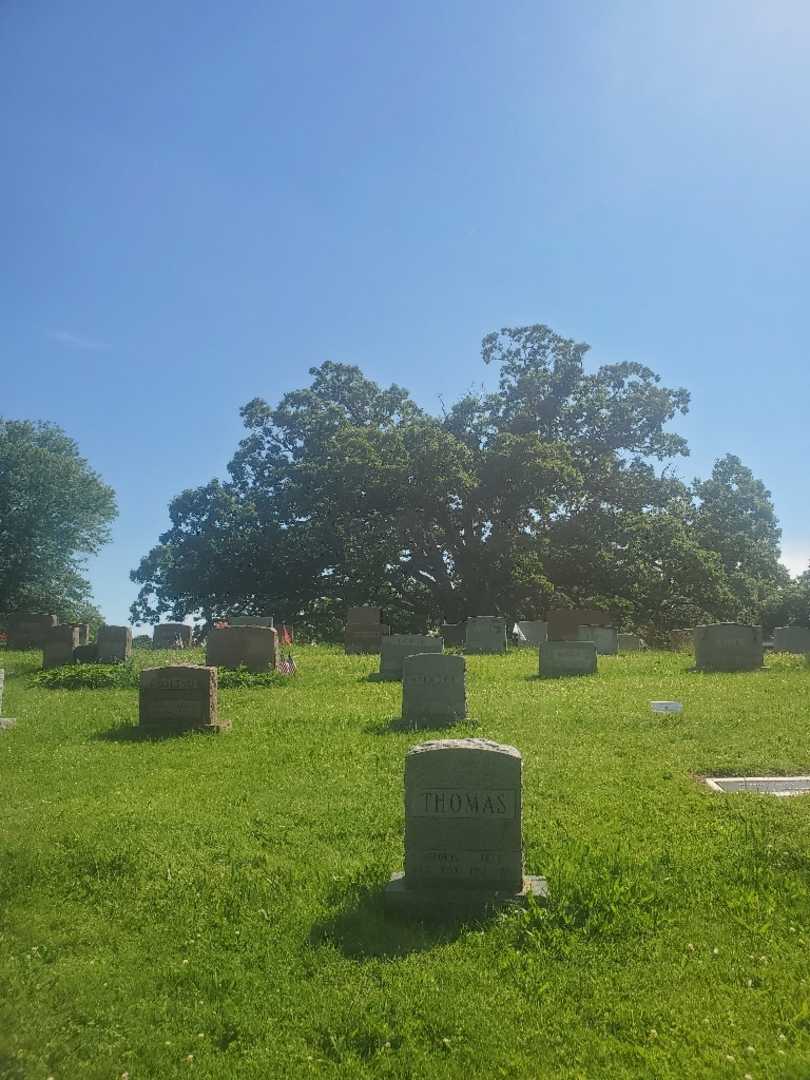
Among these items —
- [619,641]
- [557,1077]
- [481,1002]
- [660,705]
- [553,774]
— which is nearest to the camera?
[557,1077]

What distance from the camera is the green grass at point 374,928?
4.46 metres

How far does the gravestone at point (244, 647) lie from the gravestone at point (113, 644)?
3.47 m

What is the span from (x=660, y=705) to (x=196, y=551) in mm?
26337

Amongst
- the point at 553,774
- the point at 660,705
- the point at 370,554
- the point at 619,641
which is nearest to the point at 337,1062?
the point at 553,774

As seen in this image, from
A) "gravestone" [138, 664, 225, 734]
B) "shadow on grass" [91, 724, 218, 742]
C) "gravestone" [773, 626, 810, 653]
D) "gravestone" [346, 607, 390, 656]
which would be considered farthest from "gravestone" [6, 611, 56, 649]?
"gravestone" [773, 626, 810, 653]

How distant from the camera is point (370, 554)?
35.0 meters

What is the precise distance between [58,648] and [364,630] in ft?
26.7

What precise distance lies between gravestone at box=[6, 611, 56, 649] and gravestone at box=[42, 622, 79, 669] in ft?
23.3

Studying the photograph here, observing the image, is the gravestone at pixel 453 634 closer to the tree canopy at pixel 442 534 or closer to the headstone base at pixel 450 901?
the tree canopy at pixel 442 534

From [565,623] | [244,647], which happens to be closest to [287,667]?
[244,647]

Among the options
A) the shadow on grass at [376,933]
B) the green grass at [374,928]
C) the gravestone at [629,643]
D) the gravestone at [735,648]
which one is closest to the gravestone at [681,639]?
the gravestone at [629,643]

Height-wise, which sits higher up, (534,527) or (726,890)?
(534,527)

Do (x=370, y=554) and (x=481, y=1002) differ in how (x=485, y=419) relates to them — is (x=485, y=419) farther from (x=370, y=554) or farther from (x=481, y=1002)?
(x=481, y=1002)

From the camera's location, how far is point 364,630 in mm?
25078
